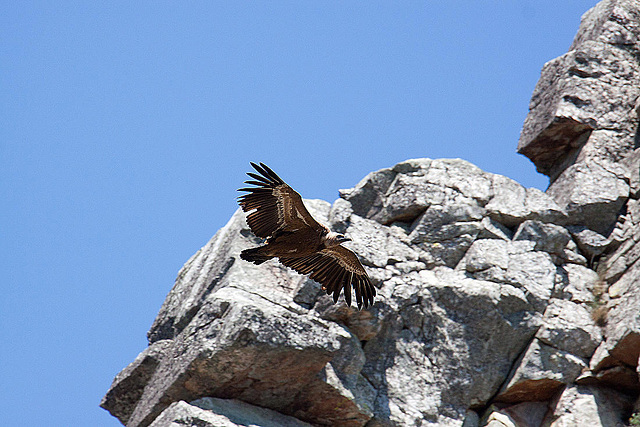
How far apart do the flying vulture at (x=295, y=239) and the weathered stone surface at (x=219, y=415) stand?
82.7 inches

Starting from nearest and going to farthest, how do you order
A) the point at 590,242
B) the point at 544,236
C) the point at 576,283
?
the point at 576,283
the point at 544,236
the point at 590,242

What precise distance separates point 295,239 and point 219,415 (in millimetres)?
2828

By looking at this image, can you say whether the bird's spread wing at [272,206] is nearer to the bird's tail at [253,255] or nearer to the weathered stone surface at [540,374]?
the bird's tail at [253,255]

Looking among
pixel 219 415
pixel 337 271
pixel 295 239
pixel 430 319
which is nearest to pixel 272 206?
pixel 295 239

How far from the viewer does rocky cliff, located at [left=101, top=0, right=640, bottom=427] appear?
11.7 metres

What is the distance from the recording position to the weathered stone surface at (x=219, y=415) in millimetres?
10852

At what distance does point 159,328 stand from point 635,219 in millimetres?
9393

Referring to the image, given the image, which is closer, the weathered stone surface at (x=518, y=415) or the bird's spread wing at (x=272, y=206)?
the bird's spread wing at (x=272, y=206)

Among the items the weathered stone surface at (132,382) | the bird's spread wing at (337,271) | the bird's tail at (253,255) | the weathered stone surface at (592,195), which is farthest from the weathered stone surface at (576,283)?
the weathered stone surface at (132,382)

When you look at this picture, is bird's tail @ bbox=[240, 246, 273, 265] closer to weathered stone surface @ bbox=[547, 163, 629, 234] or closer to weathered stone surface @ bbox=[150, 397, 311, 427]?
weathered stone surface @ bbox=[150, 397, 311, 427]

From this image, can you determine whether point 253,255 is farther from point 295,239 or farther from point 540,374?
point 540,374


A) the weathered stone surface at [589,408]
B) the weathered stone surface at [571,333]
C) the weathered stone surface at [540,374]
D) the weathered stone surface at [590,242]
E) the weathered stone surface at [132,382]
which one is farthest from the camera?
the weathered stone surface at [590,242]

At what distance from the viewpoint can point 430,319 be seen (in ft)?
44.0

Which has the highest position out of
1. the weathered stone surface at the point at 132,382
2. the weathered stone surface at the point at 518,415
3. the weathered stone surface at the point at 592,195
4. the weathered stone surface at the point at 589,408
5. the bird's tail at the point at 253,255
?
the weathered stone surface at the point at 592,195
